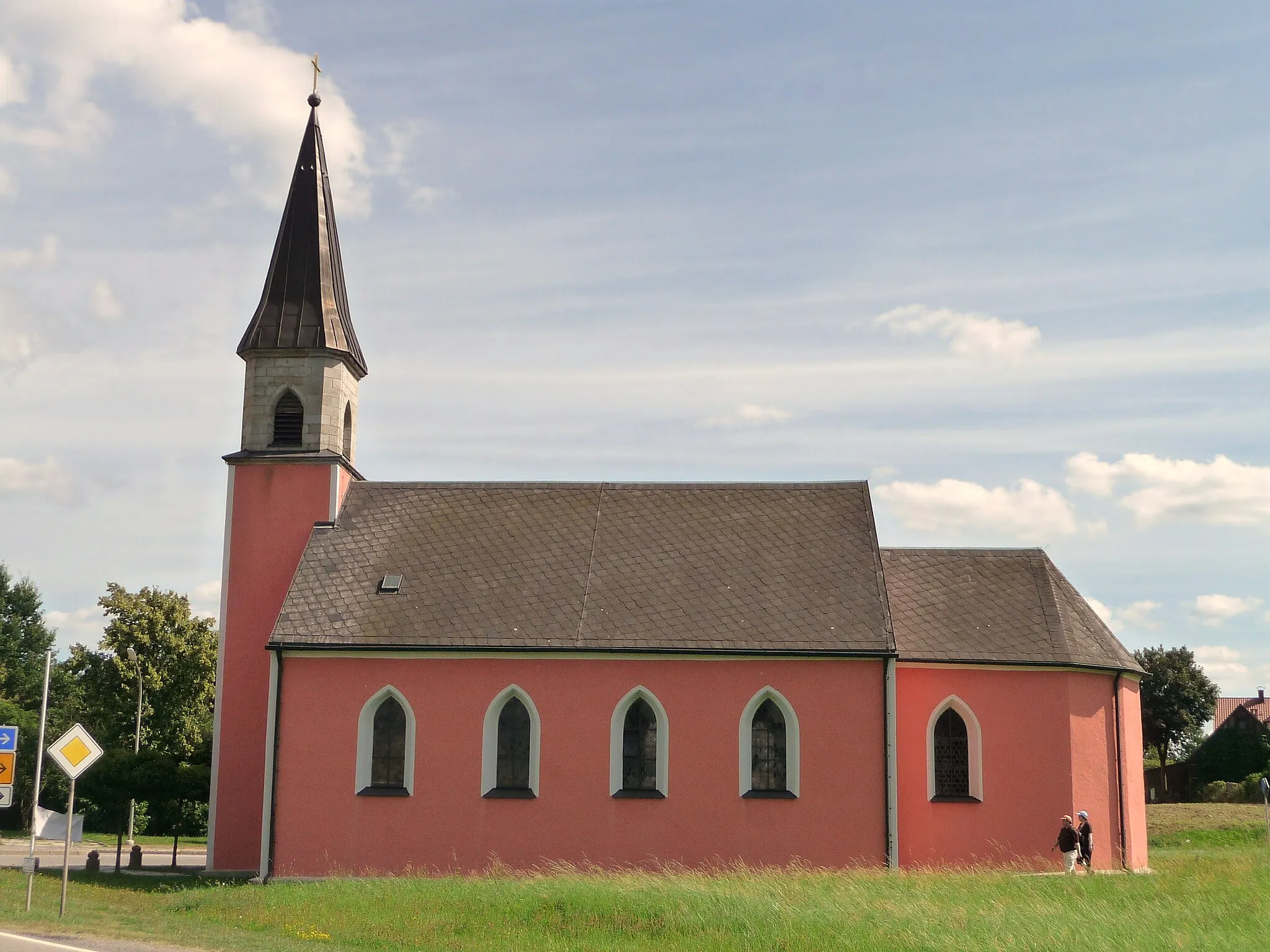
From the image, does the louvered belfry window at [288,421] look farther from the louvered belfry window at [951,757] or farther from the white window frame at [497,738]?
the louvered belfry window at [951,757]

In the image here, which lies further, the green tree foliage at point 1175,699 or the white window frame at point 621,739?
the green tree foliage at point 1175,699

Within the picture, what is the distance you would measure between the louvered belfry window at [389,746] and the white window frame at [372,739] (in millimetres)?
71

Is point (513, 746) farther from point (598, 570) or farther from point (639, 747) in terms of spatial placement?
point (598, 570)

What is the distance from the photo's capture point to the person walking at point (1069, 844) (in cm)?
2261

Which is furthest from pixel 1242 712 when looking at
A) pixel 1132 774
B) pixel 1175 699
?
pixel 1132 774

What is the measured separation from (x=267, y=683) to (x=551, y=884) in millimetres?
10391

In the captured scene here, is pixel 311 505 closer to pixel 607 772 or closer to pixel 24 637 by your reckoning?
pixel 607 772

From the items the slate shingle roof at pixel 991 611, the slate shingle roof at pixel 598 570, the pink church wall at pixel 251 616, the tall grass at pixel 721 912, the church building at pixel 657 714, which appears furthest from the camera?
the pink church wall at pixel 251 616

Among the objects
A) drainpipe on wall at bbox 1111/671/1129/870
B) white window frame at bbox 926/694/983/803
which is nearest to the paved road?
white window frame at bbox 926/694/983/803

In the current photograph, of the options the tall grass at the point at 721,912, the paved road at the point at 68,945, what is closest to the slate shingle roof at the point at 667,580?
the tall grass at the point at 721,912

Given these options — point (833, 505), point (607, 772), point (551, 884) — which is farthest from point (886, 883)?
point (833, 505)

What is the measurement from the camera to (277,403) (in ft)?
93.9

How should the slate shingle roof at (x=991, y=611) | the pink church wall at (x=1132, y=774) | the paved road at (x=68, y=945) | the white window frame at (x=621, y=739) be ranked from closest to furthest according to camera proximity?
1. the paved road at (x=68, y=945)
2. the white window frame at (x=621, y=739)
3. the pink church wall at (x=1132, y=774)
4. the slate shingle roof at (x=991, y=611)

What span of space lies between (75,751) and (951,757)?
665 inches
